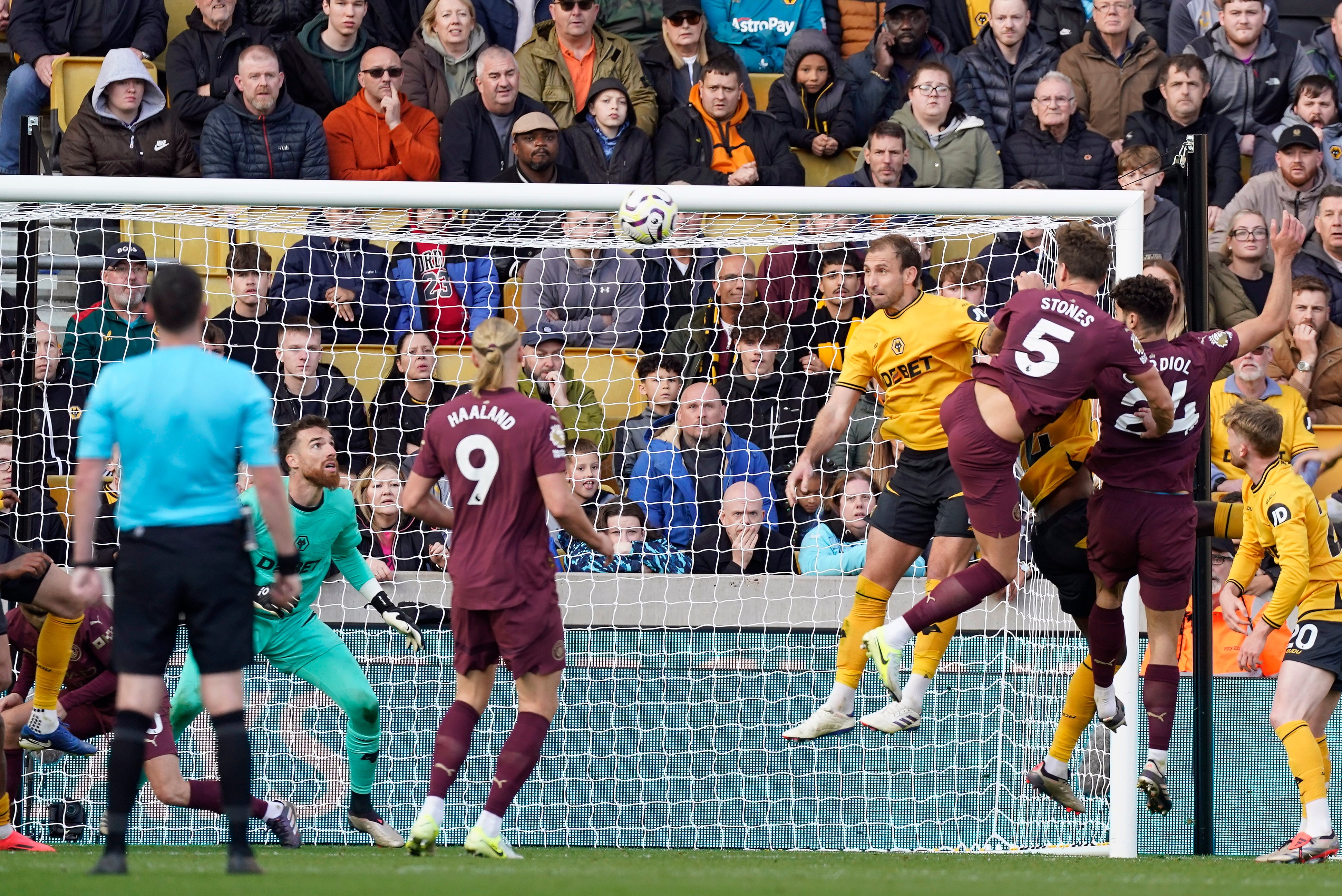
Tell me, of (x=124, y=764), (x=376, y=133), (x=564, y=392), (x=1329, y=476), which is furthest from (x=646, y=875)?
(x=376, y=133)

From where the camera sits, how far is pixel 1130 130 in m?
11.2

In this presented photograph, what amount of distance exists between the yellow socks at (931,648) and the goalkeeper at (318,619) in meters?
2.43

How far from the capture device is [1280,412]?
9.04 meters

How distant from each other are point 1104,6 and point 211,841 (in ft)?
28.2

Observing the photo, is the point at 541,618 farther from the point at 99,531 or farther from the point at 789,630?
the point at 99,531

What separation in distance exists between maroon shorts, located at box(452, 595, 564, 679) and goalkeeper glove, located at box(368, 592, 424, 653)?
898 mm

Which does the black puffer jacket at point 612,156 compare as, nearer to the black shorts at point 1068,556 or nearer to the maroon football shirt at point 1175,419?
the black shorts at point 1068,556

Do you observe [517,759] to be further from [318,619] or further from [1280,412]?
[1280,412]

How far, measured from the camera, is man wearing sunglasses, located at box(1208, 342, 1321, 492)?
29.9 ft

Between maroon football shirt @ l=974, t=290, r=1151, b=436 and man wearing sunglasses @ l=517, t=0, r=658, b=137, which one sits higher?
man wearing sunglasses @ l=517, t=0, r=658, b=137

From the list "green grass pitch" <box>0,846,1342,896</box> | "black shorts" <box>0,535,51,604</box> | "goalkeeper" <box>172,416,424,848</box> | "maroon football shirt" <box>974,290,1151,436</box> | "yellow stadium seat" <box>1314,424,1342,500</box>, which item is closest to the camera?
"green grass pitch" <box>0,846,1342,896</box>

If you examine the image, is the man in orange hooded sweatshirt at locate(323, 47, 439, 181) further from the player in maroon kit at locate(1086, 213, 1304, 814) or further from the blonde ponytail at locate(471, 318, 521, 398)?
the player in maroon kit at locate(1086, 213, 1304, 814)

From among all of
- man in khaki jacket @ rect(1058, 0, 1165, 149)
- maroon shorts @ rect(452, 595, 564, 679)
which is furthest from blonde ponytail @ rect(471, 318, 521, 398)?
man in khaki jacket @ rect(1058, 0, 1165, 149)

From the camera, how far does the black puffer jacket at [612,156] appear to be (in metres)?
10.6
